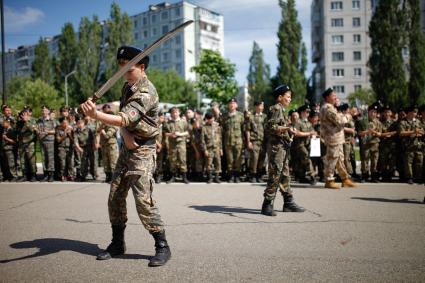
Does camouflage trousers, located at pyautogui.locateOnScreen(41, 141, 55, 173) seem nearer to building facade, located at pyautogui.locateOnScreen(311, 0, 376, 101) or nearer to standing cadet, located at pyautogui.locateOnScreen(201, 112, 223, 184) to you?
standing cadet, located at pyautogui.locateOnScreen(201, 112, 223, 184)

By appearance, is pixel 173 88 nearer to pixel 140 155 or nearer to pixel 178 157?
pixel 178 157

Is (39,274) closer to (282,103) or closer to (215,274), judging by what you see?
(215,274)

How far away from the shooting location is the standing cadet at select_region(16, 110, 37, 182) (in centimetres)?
1151

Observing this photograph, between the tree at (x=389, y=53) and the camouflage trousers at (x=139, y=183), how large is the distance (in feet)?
113

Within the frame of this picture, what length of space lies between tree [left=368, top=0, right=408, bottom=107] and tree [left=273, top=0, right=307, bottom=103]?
13.8 metres

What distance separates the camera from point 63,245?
4.55 meters

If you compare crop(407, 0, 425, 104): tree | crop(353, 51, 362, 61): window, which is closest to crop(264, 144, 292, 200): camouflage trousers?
crop(407, 0, 425, 104): tree

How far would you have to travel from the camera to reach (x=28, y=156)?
11500 millimetres

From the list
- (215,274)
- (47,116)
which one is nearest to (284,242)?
(215,274)

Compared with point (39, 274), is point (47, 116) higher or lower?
higher

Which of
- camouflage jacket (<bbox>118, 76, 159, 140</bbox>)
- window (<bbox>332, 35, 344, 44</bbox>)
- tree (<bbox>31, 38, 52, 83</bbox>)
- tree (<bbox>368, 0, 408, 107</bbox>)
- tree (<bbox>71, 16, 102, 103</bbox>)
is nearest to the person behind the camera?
camouflage jacket (<bbox>118, 76, 159, 140</bbox>)

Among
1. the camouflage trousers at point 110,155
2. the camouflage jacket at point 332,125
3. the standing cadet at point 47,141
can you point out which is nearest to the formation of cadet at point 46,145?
the standing cadet at point 47,141

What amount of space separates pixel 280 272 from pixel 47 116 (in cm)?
1023

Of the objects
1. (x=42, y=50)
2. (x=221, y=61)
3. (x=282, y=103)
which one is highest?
(x=42, y=50)
